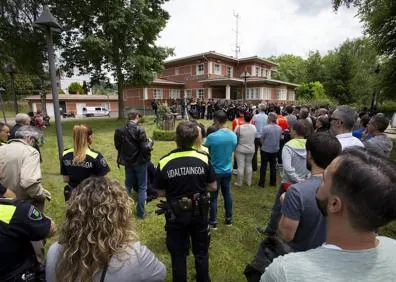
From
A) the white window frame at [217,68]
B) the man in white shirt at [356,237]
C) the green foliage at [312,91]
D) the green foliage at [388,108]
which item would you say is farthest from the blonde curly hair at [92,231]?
the green foliage at [312,91]

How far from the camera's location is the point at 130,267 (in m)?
1.45

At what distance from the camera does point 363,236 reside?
1036mm

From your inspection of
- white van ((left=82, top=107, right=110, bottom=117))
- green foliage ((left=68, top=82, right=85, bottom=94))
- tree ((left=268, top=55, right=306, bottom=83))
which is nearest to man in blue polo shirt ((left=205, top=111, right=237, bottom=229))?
white van ((left=82, top=107, right=110, bottom=117))

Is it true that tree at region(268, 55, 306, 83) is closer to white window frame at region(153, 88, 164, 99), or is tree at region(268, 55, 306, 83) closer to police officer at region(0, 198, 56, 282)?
white window frame at region(153, 88, 164, 99)

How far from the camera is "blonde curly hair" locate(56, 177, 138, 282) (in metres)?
1.41

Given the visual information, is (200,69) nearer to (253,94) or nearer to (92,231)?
(253,94)

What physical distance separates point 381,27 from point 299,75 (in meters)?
48.2

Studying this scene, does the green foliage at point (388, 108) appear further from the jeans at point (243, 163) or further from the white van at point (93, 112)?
the white van at point (93, 112)

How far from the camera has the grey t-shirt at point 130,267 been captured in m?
1.42

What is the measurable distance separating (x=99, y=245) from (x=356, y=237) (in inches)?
48.5

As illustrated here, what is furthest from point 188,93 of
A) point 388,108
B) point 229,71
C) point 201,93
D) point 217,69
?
point 388,108

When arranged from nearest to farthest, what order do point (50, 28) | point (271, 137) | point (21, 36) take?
point (50, 28) → point (271, 137) → point (21, 36)

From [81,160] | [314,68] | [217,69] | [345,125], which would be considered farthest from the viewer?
[314,68]

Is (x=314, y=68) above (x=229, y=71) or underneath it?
above
